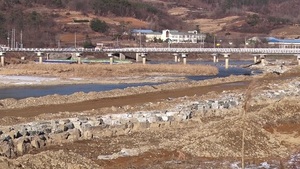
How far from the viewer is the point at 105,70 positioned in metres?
58.1

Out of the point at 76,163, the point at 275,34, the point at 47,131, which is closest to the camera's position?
the point at 76,163

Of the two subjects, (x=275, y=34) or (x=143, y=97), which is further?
(x=275, y=34)

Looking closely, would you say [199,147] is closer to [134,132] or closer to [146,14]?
[134,132]

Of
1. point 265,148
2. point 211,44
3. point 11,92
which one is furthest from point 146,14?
point 265,148

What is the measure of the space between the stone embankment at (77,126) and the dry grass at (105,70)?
34.8m

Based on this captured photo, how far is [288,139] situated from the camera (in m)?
A: 16.1

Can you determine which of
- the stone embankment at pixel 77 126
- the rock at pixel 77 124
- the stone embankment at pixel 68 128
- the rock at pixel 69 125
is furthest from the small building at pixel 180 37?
the rock at pixel 69 125

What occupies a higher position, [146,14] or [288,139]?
[146,14]

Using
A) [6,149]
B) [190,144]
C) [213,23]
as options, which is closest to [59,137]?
[6,149]

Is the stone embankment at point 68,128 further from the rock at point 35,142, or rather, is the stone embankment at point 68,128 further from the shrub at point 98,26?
the shrub at point 98,26

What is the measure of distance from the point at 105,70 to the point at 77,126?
136 ft

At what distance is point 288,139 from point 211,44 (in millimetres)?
119145

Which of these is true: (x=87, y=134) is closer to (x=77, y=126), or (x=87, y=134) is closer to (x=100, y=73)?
(x=77, y=126)

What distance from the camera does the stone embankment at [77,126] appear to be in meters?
14.5
